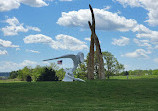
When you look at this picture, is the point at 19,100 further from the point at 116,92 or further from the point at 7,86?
the point at 116,92

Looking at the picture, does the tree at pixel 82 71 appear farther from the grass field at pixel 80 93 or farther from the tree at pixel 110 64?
the grass field at pixel 80 93

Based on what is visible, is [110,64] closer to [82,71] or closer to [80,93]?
[82,71]

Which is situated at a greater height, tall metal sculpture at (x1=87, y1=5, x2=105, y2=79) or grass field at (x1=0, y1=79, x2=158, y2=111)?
tall metal sculpture at (x1=87, y1=5, x2=105, y2=79)

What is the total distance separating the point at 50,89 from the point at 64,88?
1.75 meters

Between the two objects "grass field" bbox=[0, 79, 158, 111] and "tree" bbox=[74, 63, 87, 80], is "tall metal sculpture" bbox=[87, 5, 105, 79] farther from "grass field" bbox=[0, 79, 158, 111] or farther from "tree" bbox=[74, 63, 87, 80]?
"tree" bbox=[74, 63, 87, 80]

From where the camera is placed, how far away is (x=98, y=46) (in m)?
44.3

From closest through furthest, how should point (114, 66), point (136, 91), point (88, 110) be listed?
1. point (88, 110)
2. point (136, 91)
3. point (114, 66)

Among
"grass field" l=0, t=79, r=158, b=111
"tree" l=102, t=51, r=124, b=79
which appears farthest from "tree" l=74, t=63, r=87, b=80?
"grass field" l=0, t=79, r=158, b=111

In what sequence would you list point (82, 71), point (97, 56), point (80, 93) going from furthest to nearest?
point (82, 71) → point (97, 56) → point (80, 93)

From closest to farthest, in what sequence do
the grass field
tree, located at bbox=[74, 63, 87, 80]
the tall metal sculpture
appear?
the grass field
the tall metal sculpture
tree, located at bbox=[74, 63, 87, 80]

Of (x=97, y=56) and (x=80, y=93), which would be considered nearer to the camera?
(x=80, y=93)

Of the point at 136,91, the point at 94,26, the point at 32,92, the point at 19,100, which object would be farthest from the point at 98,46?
the point at 19,100

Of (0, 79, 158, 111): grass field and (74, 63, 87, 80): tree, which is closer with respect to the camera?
(0, 79, 158, 111): grass field

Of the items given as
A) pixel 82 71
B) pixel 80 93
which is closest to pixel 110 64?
pixel 82 71
